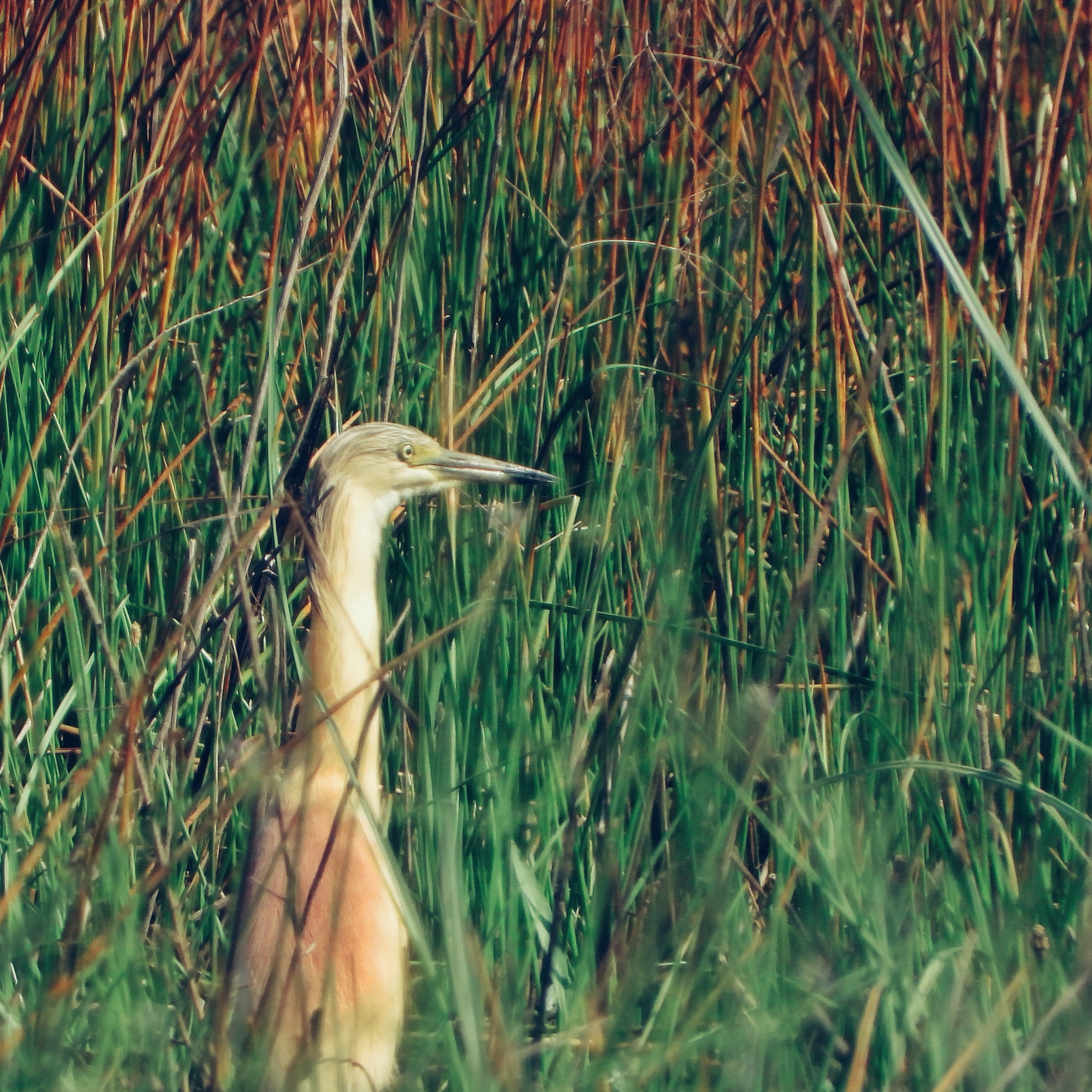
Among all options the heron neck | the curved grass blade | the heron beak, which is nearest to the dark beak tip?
the heron beak

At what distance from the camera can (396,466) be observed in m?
1.63

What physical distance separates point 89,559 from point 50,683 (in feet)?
0.70

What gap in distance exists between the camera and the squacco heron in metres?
1.25

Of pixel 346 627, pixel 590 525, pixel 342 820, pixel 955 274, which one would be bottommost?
pixel 342 820

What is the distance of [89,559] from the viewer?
1575 millimetres

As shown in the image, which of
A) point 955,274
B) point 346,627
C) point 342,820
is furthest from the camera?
point 346,627

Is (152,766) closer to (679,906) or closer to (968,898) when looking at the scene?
(679,906)

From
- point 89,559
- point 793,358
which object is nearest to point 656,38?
point 793,358

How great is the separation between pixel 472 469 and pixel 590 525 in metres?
0.23

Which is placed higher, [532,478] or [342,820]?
[532,478]

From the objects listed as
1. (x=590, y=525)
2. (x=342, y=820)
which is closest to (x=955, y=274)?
(x=590, y=525)

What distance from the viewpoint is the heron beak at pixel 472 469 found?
5.28 feet

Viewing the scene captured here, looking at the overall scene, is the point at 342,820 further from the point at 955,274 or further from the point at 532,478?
the point at 955,274

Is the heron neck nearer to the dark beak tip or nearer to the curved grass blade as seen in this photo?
the dark beak tip
